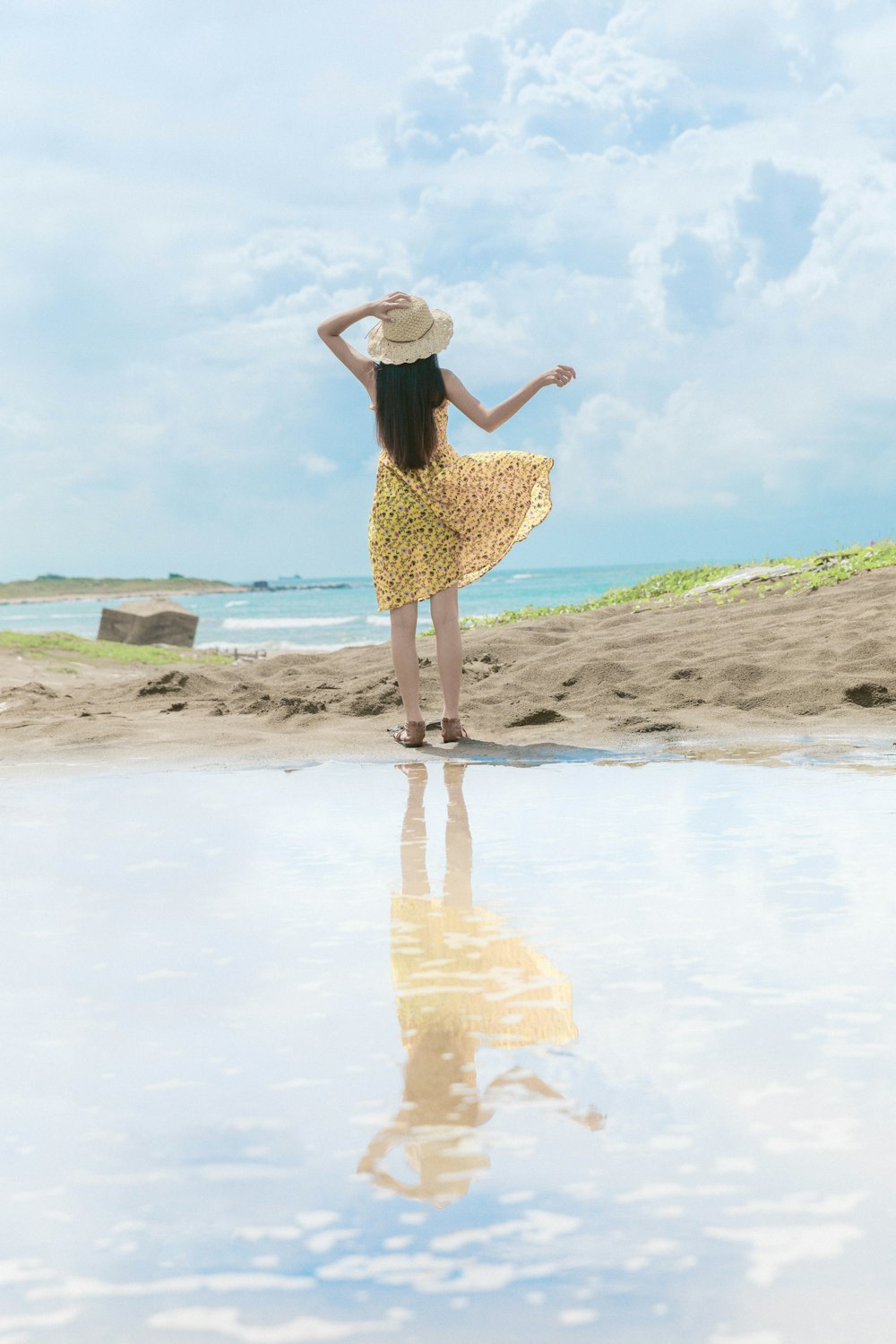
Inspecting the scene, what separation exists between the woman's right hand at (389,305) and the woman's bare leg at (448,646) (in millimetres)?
1171

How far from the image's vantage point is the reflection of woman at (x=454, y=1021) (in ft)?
5.02

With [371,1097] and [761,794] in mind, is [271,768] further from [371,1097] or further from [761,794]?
A: [371,1097]

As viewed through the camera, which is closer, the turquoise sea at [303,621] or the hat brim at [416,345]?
the hat brim at [416,345]

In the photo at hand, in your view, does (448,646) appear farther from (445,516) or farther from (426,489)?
(426,489)

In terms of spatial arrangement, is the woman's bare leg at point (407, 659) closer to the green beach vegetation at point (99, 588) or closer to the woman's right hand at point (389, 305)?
the woman's right hand at point (389, 305)

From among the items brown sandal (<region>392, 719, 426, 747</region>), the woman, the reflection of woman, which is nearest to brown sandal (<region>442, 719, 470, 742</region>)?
the woman

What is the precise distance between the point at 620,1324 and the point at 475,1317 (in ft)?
0.46

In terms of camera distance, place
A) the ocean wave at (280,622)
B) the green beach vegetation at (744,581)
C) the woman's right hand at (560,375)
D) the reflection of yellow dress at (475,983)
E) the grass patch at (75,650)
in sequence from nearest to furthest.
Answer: the reflection of yellow dress at (475,983)
the woman's right hand at (560,375)
the green beach vegetation at (744,581)
the grass patch at (75,650)
the ocean wave at (280,622)

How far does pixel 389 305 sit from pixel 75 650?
28.4ft

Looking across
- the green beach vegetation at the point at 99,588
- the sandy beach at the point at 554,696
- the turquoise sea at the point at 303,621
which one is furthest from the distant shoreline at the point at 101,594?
the sandy beach at the point at 554,696

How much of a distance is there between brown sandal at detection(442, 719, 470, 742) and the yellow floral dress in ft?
1.79

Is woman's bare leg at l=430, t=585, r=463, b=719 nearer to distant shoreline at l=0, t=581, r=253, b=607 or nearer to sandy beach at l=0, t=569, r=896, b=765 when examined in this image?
sandy beach at l=0, t=569, r=896, b=765

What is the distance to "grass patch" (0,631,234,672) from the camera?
12289mm

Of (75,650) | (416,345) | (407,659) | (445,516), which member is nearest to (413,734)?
(407,659)
